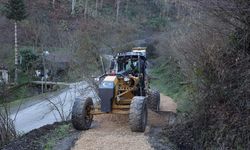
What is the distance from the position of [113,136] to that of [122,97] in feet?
6.45

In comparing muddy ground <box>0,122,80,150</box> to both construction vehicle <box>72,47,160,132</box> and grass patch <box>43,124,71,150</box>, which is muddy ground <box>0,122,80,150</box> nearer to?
grass patch <box>43,124,71,150</box>

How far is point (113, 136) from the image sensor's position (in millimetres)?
10797

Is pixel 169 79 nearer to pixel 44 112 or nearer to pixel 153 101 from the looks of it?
pixel 44 112

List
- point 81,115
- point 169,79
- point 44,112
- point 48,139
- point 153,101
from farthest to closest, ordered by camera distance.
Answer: point 169,79
point 44,112
point 153,101
point 81,115
point 48,139

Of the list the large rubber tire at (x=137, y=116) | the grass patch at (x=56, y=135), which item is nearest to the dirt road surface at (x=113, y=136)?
the large rubber tire at (x=137, y=116)

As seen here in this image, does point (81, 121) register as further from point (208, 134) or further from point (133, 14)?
point (133, 14)

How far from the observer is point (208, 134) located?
32.2 feet

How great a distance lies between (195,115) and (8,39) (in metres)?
32.7

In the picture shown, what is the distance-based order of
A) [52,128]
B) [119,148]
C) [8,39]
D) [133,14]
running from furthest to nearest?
1. [133,14]
2. [8,39]
3. [52,128]
4. [119,148]

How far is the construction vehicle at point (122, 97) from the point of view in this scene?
1117 centimetres

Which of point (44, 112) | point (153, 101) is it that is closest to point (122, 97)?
point (153, 101)

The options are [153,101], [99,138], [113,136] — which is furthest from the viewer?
[153,101]

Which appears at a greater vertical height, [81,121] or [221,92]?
[221,92]

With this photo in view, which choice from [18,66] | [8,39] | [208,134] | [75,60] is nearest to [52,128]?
[208,134]
